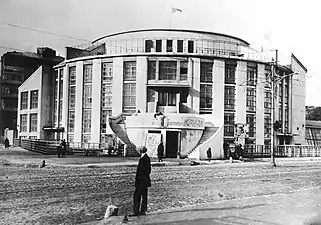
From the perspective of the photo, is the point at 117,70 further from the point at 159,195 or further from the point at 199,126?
the point at 159,195

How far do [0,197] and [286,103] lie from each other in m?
57.0

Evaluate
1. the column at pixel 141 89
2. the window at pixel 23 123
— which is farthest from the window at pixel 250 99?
the window at pixel 23 123

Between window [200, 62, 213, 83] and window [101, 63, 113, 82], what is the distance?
1181cm

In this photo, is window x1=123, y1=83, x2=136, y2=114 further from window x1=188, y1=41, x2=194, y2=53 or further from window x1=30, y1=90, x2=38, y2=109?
window x1=30, y1=90, x2=38, y2=109

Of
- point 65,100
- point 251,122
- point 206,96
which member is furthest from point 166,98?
point 65,100

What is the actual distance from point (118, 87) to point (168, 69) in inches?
266

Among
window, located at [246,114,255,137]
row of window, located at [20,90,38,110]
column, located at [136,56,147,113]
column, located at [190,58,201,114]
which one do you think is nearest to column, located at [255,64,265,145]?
window, located at [246,114,255,137]

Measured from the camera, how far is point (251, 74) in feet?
185

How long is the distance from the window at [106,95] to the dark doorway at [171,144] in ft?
55.3

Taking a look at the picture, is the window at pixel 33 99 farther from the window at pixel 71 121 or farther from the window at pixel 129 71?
the window at pixel 129 71

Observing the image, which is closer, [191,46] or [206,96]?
[206,96]

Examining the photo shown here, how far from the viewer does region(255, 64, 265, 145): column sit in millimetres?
56469

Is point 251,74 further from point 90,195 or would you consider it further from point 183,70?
point 90,195

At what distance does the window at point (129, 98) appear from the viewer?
53.6m
